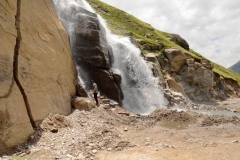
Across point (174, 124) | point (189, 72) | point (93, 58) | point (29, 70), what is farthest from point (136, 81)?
point (29, 70)

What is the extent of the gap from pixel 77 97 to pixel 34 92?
5207 millimetres

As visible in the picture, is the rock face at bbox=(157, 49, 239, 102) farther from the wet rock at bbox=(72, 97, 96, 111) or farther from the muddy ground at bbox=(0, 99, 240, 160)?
the wet rock at bbox=(72, 97, 96, 111)

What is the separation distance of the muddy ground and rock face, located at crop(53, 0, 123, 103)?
601 cm

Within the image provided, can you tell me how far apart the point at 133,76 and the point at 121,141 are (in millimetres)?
18573

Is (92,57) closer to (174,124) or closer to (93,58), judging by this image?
(93,58)

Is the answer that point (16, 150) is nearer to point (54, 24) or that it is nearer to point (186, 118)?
point (54, 24)

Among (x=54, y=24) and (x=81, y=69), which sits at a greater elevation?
(x=54, y=24)

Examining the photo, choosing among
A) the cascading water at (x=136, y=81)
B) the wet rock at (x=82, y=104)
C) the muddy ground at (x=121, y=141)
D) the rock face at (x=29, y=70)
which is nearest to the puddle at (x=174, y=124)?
the muddy ground at (x=121, y=141)

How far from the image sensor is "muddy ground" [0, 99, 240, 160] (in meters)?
8.56

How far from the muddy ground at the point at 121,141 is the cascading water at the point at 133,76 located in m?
9.32

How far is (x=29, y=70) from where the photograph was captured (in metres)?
10.6

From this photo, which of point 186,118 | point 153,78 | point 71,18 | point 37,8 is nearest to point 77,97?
point 37,8

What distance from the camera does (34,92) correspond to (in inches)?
416

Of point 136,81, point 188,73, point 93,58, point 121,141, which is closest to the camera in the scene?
point 121,141
